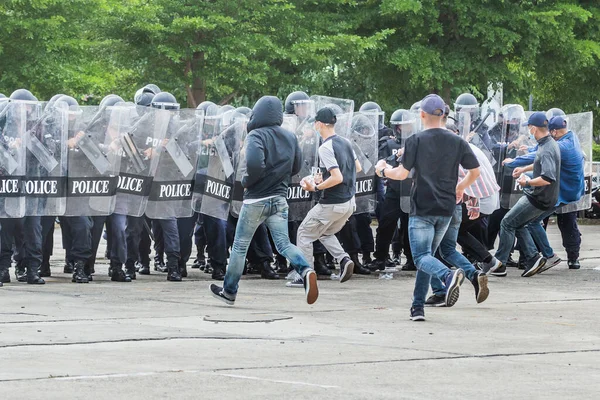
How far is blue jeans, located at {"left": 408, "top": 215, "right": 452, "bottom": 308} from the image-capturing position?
1089 centimetres

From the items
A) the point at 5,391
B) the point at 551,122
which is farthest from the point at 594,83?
the point at 5,391

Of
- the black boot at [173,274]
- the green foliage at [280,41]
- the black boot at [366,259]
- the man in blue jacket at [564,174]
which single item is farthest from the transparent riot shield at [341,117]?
the green foliage at [280,41]

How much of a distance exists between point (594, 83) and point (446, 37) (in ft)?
16.2

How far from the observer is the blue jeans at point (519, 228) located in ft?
50.2

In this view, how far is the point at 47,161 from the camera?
44.8 feet

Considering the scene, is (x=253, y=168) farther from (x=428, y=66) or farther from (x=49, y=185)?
(x=428, y=66)

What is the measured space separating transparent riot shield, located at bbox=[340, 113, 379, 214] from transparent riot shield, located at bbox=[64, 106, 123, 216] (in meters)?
3.08

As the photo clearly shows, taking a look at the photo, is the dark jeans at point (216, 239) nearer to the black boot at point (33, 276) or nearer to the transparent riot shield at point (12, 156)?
the black boot at point (33, 276)

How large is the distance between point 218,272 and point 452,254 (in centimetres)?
355

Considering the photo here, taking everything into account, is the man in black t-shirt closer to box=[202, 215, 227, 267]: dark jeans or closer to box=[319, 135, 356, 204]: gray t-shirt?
box=[319, 135, 356, 204]: gray t-shirt

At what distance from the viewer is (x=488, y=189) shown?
13.8 metres

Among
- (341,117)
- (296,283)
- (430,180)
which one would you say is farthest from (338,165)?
(430,180)

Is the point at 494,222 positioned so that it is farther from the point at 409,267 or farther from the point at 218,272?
the point at 218,272

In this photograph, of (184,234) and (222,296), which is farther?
(184,234)
